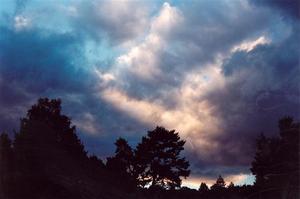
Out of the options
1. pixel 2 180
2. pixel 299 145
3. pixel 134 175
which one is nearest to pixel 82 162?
pixel 134 175

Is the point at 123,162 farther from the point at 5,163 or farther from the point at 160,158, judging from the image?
the point at 5,163

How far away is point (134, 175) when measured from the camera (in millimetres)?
66375

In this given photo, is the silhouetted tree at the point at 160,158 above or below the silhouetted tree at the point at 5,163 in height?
above

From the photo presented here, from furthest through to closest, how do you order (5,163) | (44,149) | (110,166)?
(110,166) < (44,149) < (5,163)

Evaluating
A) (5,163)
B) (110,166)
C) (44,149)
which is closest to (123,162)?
(110,166)

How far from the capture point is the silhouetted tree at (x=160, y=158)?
66.7 m

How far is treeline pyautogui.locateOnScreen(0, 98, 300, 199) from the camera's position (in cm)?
2892

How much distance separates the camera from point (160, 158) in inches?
2660

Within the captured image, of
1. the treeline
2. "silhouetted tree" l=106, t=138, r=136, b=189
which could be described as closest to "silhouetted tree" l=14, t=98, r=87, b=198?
the treeline

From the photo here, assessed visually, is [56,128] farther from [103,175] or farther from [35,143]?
[35,143]

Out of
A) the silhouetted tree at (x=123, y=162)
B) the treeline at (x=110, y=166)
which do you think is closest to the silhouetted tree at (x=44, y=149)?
the treeline at (x=110, y=166)

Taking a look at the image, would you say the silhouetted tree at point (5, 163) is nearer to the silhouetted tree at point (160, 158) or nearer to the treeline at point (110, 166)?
the treeline at point (110, 166)

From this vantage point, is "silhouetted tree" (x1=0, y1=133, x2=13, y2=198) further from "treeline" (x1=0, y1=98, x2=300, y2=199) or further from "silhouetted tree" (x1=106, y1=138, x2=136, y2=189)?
"silhouetted tree" (x1=106, y1=138, x2=136, y2=189)

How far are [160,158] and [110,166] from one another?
21.8 ft
